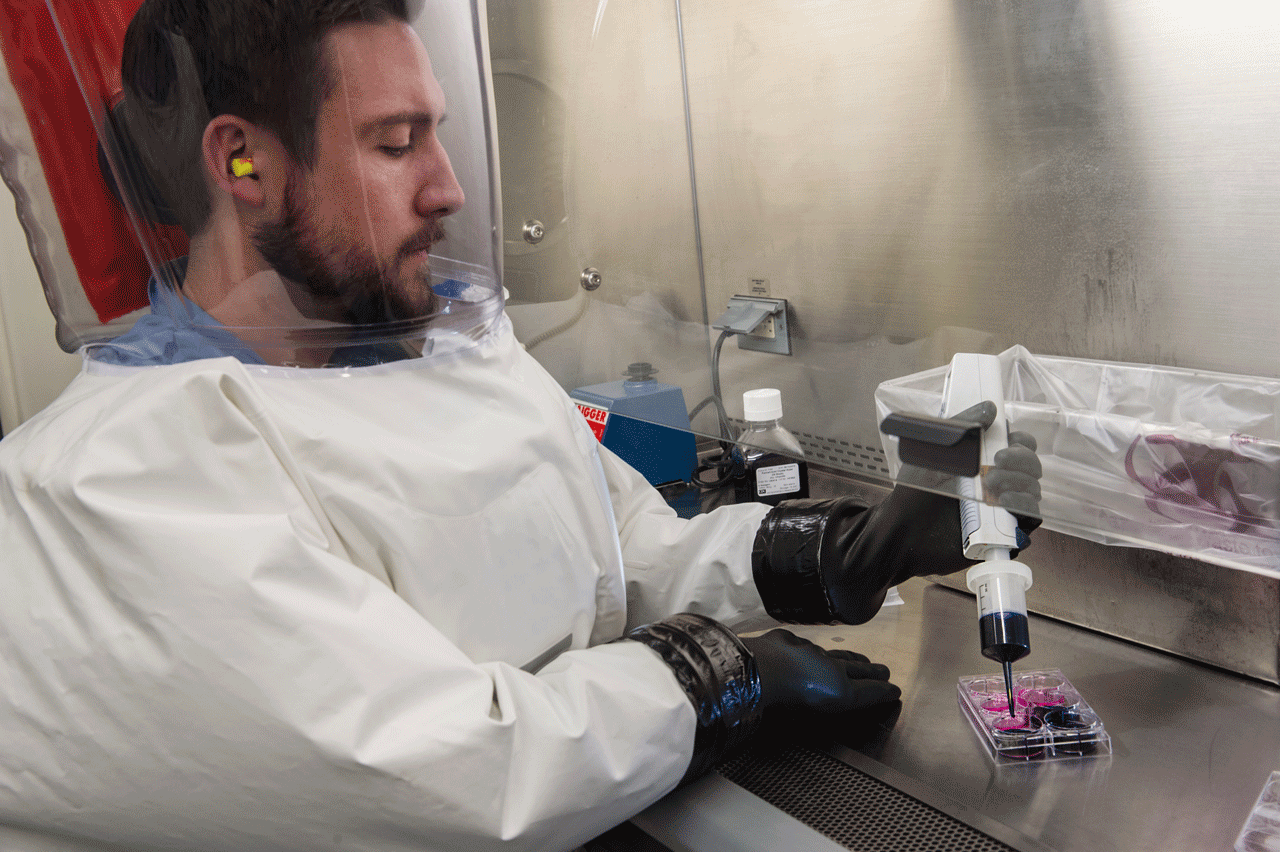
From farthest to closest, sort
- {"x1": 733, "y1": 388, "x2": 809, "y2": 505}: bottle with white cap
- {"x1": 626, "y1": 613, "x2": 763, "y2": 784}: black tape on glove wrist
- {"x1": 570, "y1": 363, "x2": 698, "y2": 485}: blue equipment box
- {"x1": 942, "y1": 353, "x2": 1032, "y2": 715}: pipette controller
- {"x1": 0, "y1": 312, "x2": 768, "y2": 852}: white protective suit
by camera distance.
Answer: {"x1": 733, "y1": 388, "x2": 809, "y2": 505}: bottle with white cap, {"x1": 570, "y1": 363, "x2": 698, "y2": 485}: blue equipment box, {"x1": 626, "y1": 613, "x2": 763, "y2": 784}: black tape on glove wrist, {"x1": 942, "y1": 353, "x2": 1032, "y2": 715}: pipette controller, {"x1": 0, "y1": 312, "x2": 768, "y2": 852}: white protective suit

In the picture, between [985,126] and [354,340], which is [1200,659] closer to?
[985,126]

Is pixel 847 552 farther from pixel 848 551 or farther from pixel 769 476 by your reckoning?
pixel 769 476

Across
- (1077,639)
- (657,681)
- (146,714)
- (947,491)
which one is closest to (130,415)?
(146,714)

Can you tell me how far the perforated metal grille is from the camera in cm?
79

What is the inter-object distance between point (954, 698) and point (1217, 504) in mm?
452

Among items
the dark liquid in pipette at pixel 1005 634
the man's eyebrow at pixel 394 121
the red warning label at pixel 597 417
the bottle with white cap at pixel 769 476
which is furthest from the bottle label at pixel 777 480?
the man's eyebrow at pixel 394 121

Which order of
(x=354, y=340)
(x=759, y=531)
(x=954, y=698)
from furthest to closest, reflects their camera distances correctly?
(x=759, y=531) → (x=954, y=698) → (x=354, y=340)

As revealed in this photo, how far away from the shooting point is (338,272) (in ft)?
2.89

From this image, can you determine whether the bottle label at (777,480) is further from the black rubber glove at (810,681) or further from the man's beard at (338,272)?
the man's beard at (338,272)

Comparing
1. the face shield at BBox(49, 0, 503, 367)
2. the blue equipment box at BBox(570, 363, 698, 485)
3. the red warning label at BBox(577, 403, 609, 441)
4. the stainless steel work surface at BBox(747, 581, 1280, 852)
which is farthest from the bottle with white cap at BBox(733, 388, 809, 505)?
the face shield at BBox(49, 0, 503, 367)

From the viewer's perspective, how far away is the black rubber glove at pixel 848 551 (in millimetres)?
1036

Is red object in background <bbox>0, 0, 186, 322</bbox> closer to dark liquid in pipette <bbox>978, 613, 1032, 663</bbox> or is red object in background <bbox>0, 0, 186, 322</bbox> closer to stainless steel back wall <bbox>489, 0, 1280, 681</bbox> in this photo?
stainless steel back wall <bbox>489, 0, 1280, 681</bbox>

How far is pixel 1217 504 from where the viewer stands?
0.68 m

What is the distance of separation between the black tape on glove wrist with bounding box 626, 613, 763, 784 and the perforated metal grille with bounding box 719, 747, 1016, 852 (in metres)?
0.05
